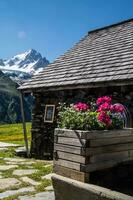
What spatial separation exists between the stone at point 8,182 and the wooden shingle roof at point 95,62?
4.08 meters

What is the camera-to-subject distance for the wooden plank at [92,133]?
582 cm

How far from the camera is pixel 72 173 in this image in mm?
6016

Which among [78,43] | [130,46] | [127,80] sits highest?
[78,43]

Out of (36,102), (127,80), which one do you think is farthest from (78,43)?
(127,80)

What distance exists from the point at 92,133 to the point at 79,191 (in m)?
1.00

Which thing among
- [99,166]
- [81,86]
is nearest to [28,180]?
[99,166]

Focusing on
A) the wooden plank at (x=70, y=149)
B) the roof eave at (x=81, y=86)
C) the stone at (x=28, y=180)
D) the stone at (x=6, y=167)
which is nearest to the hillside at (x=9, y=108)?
the roof eave at (x=81, y=86)

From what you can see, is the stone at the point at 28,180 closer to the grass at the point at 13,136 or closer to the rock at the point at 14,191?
the rock at the point at 14,191

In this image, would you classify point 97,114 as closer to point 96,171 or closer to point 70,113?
point 70,113

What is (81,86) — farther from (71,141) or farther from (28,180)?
(71,141)

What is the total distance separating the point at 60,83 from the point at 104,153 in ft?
21.7

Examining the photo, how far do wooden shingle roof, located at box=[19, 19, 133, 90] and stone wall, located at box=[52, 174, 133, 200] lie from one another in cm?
445

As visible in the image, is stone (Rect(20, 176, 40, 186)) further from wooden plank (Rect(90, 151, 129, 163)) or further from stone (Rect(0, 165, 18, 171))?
wooden plank (Rect(90, 151, 129, 163))

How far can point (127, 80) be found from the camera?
31.7ft
